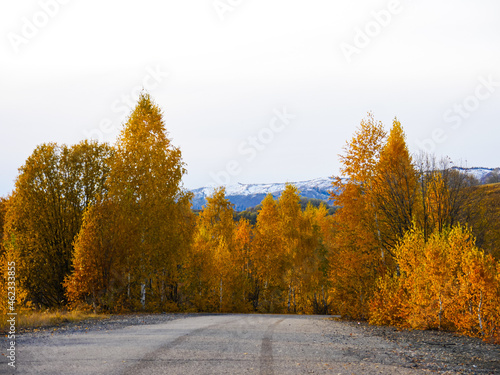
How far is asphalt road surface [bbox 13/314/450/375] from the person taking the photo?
766 cm

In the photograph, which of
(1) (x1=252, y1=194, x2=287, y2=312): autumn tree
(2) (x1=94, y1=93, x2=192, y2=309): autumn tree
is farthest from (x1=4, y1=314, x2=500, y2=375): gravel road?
(1) (x1=252, y1=194, x2=287, y2=312): autumn tree

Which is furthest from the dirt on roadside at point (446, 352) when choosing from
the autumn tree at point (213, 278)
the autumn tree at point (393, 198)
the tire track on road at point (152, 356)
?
the autumn tree at point (213, 278)

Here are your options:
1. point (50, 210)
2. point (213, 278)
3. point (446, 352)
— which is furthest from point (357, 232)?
point (50, 210)

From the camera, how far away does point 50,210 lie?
2767 cm

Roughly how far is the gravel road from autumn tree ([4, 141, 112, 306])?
15.2 m

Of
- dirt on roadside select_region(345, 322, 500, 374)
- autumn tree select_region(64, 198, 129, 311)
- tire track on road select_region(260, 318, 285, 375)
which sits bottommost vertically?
dirt on roadside select_region(345, 322, 500, 374)

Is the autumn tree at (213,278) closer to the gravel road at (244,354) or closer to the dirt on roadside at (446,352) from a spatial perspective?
the gravel road at (244,354)

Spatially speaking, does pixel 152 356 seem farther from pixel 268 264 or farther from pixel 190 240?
pixel 268 264

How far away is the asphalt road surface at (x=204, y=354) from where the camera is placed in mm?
7656

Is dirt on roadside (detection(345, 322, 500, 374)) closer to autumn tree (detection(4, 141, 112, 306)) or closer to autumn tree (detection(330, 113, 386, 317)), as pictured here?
autumn tree (detection(330, 113, 386, 317))

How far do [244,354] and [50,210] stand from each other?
23413 millimetres

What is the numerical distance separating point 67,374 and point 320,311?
123ft

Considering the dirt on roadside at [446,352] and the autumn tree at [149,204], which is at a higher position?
the autumn tree at [149,204]

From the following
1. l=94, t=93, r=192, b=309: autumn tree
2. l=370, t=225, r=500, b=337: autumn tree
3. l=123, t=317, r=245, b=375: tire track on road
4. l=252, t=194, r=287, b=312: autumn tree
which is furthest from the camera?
l=252, t=194, r=287, b=312: autumn tree
